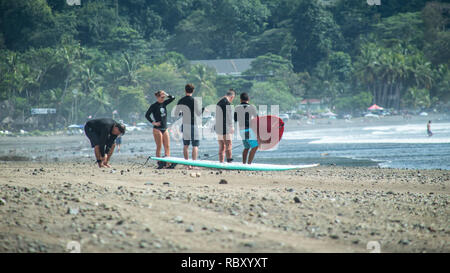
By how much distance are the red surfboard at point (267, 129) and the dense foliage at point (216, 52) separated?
2055 inches

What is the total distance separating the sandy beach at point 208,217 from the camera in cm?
596

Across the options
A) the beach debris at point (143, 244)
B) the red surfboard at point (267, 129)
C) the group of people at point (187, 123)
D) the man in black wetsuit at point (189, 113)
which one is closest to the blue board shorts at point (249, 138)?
the group of people at point (187, 123)

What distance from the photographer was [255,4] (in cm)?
10269

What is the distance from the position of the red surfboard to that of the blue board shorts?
114mm

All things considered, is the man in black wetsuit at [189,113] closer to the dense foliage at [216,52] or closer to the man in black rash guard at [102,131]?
the man in black rash guard at [102,131]

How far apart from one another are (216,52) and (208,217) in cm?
9343

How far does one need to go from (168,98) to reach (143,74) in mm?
57272

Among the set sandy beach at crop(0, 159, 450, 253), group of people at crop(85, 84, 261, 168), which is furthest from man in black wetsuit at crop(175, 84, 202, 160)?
sandy beach at crop(0, 159, 450, 253)

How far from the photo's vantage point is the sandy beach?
235 inches

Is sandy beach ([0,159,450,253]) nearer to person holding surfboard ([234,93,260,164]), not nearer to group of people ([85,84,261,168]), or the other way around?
group of people ([85,84,261,168])

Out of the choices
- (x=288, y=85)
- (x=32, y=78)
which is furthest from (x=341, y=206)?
(x=288, y=85)
